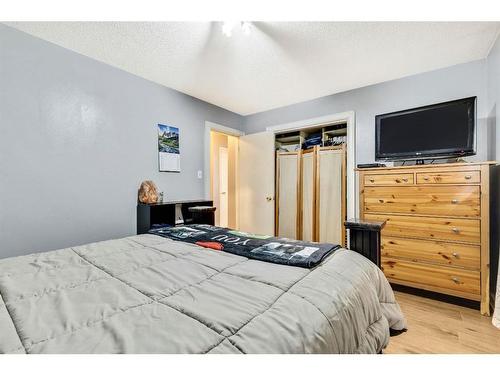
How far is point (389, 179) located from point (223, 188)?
3.36 metres

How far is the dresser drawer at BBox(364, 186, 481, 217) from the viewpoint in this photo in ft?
6.53

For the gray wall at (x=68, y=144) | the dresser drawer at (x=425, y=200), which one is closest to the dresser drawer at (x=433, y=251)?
the dresser drawer at (x=425, y=200)

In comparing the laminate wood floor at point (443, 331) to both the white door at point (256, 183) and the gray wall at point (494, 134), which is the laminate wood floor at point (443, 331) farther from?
the white door at point (256, 183)

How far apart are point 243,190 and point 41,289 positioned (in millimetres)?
3271

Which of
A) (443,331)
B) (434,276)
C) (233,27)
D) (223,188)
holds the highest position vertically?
(233,27)

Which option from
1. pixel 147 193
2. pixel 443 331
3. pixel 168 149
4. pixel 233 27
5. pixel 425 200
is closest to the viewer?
pixel 443 331

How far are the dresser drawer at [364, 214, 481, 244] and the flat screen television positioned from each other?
2.04 feet

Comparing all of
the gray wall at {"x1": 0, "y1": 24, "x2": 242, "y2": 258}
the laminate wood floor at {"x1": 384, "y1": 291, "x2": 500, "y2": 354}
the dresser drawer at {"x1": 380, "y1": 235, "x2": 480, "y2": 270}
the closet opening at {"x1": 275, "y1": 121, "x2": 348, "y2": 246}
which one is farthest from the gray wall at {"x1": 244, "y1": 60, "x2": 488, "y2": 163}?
the gray wall at {"x1": 0, "y1": 24, "x2": 242, "y2": 258}

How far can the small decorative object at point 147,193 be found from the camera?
2623 mm

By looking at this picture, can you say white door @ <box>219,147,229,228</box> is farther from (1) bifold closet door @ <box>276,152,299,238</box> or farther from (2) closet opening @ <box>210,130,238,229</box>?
(1) bifold closet door @ <box>276,152,299,238</box>

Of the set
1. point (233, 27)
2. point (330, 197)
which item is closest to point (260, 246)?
point (233, 27)

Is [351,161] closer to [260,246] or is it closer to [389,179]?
[389,179]

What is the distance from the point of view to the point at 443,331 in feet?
5.59
